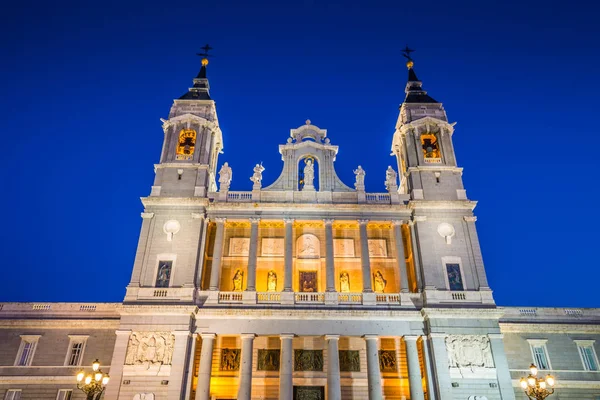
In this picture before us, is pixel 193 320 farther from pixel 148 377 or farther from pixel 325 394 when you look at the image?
pixel 325 394

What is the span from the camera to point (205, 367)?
→ 2867cm

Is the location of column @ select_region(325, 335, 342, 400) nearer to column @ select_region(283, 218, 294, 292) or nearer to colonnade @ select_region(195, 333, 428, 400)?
colonnade @ select_region(195, 333, 428, 400)

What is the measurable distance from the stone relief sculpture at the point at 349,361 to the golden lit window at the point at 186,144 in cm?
1890

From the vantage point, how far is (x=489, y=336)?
96.2 feet

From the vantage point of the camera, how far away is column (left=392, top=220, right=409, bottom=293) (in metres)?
31.9

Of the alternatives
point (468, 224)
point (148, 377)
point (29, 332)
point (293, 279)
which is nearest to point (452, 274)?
point (468, 224)

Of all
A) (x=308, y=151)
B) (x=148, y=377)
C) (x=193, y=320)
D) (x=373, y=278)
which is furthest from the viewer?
(x=308, y=151)

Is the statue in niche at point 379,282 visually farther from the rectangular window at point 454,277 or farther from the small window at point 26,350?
the small window at point 26,350

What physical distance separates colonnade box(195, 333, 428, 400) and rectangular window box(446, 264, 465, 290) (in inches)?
180

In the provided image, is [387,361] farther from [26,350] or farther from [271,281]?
[26,350]

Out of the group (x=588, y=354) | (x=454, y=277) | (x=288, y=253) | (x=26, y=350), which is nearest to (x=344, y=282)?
(x=288, y=253)

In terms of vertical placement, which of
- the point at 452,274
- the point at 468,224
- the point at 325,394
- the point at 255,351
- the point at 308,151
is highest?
the point at 308,151

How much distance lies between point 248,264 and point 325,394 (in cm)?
997

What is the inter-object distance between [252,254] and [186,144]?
11486mm
